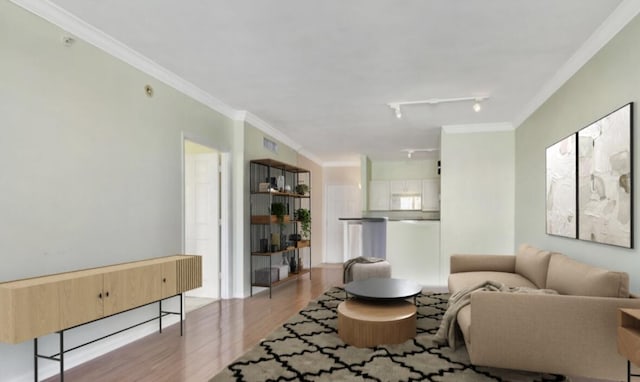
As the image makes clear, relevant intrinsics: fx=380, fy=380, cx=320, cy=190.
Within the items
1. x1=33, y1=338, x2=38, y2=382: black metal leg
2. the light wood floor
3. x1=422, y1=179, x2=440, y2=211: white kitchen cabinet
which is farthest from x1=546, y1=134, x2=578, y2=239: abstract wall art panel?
x1=422, y1=179, x2=440, y2=211: white kitchen cabinet

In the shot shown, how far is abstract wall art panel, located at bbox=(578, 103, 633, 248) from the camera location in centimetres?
267

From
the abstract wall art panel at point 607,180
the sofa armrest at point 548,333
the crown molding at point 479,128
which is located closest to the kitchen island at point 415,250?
the crown molding at point 479,128

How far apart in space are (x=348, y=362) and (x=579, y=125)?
117 inches

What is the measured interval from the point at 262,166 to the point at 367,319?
3.55 meters

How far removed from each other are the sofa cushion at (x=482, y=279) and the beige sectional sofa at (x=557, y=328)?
1.08 m

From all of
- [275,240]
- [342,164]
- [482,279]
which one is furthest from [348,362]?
[342,164]

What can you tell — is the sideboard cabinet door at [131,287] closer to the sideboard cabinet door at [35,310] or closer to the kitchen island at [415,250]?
the sideboard cabinet door at [35,310]

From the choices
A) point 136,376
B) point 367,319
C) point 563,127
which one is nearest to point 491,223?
point 563,127

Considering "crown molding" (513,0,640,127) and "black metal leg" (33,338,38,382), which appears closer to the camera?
"black metal leg" (33,338,38,382)

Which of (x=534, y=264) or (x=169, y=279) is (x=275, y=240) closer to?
(x=169, y=279)

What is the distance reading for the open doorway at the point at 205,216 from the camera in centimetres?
529

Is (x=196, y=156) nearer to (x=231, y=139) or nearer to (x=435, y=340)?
(x=231, y=139)

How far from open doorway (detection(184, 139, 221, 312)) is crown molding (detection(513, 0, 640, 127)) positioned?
416cm

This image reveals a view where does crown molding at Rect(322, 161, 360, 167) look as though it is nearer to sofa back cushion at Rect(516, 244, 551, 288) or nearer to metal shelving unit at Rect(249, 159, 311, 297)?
metal shelving unit at Rect(249, 159, 311, 297)
